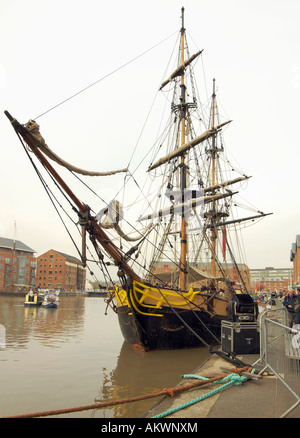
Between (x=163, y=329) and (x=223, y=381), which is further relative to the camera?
(x=163, y=329)

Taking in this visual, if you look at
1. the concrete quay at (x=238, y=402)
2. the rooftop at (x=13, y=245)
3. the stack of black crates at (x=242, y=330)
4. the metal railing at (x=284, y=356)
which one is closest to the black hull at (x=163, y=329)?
the stack of black crates at (x=242, y=330)

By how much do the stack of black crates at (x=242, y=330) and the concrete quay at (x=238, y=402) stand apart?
2673 millimetres

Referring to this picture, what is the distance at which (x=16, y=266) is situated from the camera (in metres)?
110

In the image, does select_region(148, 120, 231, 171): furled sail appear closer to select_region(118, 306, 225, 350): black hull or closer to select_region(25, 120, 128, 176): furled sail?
select_region(118, 306, 225, 350): black hull

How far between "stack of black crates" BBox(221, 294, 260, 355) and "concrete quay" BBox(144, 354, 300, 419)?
2.67m

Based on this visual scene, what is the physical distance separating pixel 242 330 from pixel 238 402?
15.3 ft

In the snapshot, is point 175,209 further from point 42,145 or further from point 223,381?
point 223,381

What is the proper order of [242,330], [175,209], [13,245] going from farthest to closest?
[13,245], [175,209], [242,330]

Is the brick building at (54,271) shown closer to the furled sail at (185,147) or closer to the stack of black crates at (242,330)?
the furled sail at (185,147)

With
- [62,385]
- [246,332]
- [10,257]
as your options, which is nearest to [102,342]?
[62,385]

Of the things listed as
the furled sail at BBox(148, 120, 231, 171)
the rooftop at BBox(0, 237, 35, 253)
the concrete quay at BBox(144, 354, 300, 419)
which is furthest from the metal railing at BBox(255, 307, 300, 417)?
the rooftop at BBox(0, 237, 35, 253)

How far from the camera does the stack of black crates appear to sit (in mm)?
10656

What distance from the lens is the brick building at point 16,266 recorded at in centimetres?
10206

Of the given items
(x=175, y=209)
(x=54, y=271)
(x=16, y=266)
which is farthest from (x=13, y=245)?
(x=175, y=209)
